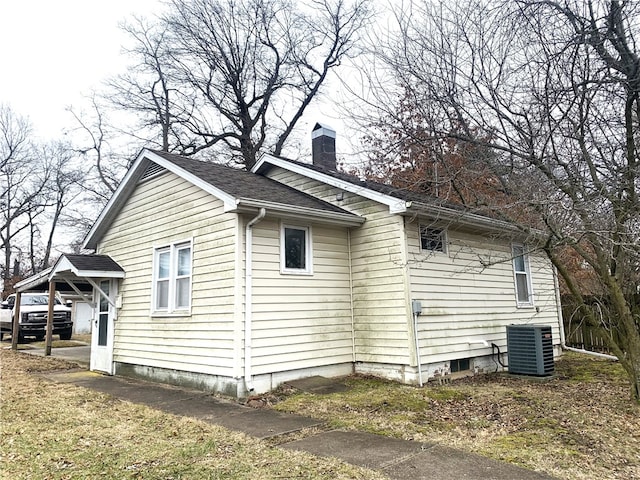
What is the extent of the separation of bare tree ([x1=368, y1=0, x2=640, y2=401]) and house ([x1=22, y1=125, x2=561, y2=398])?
141 centimetres

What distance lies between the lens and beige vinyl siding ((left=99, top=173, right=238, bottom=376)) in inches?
320

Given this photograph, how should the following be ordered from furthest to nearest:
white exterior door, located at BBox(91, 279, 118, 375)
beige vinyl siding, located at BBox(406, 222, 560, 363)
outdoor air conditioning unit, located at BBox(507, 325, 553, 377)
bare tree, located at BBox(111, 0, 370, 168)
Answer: bare tree, located at BBox(111, 0, 370, 168) < white exterior door, located at BBox(91, 279, 118, 375) < outdoor air conditioning unit, located at BBox(507, 325, 553, 377) < beige vinyl siding, located at BBox(406, 222, 560, 363)

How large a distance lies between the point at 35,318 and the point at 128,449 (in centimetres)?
1699

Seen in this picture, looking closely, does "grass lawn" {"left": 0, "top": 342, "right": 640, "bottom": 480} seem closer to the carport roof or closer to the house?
the house

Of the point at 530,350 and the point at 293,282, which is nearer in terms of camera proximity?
the point at 293,282

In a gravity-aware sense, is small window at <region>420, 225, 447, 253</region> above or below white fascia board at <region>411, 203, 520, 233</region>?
below

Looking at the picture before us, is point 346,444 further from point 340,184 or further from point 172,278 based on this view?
point 340,184

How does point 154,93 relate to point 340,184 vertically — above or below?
above

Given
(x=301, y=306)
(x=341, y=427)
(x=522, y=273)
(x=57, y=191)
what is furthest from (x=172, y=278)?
(x=57, y=191)

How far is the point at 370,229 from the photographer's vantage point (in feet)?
30.6

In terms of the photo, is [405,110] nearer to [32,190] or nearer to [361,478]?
[361,478]

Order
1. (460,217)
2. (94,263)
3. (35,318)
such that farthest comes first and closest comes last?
(35,318) < (94,263) < (460,217)

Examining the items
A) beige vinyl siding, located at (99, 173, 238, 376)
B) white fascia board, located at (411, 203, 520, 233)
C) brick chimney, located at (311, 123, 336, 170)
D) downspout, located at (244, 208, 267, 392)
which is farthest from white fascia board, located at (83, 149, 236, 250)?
brick chimney, located at (311, 123, 336, 170)

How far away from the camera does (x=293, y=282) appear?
862 centimetres
